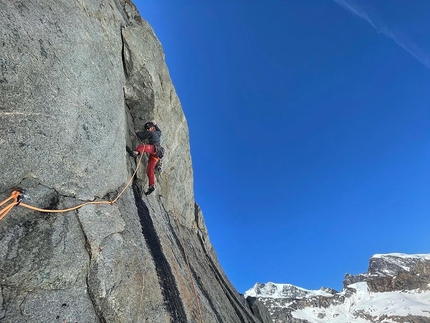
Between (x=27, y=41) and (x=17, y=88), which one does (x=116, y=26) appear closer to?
(x=27, y=41)

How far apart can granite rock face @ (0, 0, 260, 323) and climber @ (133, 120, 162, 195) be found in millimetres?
1335

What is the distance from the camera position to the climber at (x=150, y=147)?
459 inches

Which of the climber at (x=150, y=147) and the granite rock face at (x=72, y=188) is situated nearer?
the granite rock face at (x=72, y=188)

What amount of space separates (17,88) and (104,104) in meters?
3.05

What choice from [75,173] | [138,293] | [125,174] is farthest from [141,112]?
[138,293]

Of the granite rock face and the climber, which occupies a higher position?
the climber

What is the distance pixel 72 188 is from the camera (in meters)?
6.74

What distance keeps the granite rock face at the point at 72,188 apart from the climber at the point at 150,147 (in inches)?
52.6

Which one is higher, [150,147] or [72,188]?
[150,147]

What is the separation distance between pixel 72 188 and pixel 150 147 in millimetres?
5368

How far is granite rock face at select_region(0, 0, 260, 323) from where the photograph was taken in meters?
5.32

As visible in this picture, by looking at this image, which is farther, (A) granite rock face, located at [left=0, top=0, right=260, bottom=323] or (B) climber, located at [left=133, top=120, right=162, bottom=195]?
(B) climber, located at [left=133, top=120, right=162, bottom=195]

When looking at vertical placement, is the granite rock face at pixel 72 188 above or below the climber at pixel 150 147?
below

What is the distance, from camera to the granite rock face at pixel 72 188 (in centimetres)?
532
